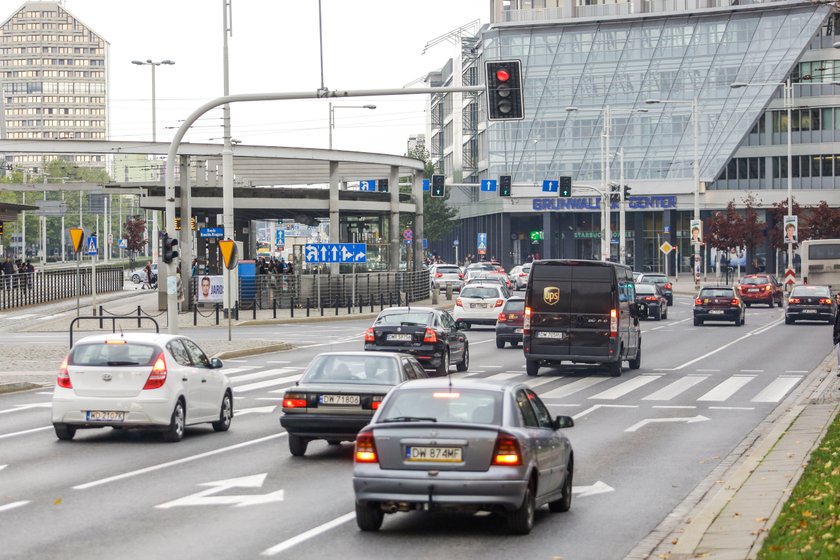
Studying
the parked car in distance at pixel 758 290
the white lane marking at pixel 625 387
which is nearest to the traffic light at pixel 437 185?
the parked car in distance at pixel 758 290

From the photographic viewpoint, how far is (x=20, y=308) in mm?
61562

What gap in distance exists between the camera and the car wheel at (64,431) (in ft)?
61.9

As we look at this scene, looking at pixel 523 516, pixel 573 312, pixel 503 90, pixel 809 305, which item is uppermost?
pixel 503 90

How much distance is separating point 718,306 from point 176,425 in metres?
37.8

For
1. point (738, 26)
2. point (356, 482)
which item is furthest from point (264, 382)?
point (738, 26)

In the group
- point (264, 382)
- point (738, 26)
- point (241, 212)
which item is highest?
point (738, 26)

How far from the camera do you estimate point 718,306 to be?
176 feet

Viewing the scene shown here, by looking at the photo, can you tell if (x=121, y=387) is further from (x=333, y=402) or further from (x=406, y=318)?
(x=406, y=318)

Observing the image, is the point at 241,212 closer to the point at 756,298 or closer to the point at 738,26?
the point at 756,298

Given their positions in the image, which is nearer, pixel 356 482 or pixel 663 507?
pixel 356 482

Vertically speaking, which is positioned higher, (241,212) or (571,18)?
(571,18)

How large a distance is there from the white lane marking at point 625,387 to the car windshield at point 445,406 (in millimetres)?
14346

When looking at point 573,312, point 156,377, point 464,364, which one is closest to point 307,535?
point 156,377

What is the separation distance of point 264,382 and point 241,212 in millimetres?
40746
